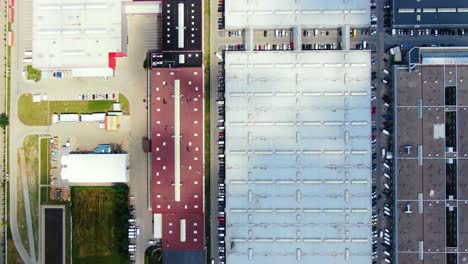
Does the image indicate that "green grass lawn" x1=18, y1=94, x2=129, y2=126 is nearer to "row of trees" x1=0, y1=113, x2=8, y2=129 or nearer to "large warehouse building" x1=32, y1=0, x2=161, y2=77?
"row of trees" x1=0, y1=113, x2=8, y2=129

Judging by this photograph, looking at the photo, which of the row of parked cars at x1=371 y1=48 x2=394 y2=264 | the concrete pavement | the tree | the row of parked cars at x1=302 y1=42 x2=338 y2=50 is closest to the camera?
the row of parked cars at x1=371 y1=48 x2=394 y2=264

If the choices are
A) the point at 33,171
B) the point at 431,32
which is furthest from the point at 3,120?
the point at 431,32

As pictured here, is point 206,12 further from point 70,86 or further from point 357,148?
point 357,148

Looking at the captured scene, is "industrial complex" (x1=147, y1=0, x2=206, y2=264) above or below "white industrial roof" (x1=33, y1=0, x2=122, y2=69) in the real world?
below

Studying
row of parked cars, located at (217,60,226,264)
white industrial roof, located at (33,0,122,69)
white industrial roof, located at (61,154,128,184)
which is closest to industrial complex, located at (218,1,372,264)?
row of parked cars, located at (217,60,226,264)

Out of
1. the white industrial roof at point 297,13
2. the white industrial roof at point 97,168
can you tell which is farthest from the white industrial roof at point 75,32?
the white industrial roof at point 297,13

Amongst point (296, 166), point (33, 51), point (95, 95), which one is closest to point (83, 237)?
point (95, 95)
